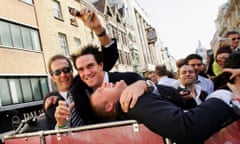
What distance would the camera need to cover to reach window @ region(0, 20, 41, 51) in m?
13.0

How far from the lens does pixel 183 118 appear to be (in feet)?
4.09

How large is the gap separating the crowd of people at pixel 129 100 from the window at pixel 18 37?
1098 cm

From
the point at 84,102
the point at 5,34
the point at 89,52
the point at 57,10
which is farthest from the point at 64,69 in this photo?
the point at 57,10

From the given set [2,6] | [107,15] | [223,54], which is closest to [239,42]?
[223,54]

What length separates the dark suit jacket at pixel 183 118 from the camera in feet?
4.06

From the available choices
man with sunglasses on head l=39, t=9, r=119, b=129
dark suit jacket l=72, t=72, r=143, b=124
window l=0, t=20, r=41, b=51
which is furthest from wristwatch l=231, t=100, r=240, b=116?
window l=0, t=20, r=41, b=51

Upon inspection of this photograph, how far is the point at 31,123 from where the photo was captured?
3.40 metres

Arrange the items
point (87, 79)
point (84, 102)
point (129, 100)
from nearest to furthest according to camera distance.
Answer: point (129, 100), point (84, 102), point (87, 79)

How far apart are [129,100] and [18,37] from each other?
13795mm

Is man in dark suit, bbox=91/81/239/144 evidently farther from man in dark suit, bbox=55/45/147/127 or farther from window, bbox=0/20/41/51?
window, bbox=0/20/41/51

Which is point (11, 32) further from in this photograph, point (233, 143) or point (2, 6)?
point (233, 143)

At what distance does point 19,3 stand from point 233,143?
14.7 meters

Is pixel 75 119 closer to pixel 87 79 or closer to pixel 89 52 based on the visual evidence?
pixel 87 79

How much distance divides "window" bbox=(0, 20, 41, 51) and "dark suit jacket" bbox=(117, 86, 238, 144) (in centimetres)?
1259
